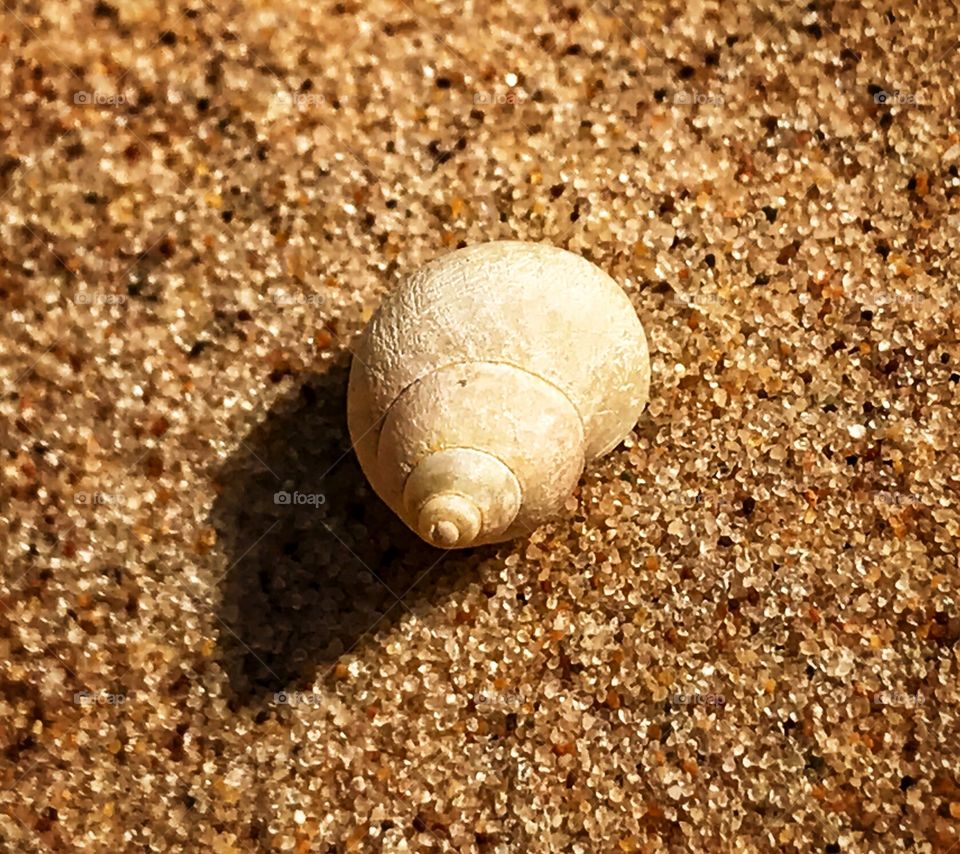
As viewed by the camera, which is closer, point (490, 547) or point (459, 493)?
point (459, 493)

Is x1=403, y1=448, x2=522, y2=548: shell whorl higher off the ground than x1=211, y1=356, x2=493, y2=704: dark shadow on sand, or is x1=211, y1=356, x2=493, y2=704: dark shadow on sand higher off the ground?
x1=403, y1=448, x2=522, y2=548: shell whorl

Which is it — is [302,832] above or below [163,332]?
below

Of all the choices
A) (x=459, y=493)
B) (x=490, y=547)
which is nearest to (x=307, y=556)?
(x=490, y=547)

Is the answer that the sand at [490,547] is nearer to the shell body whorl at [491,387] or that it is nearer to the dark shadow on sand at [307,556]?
the dark shadow on sand at [307,556]

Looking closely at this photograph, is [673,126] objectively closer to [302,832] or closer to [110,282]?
[110,282]

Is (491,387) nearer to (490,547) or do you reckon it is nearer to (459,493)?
(459,493)

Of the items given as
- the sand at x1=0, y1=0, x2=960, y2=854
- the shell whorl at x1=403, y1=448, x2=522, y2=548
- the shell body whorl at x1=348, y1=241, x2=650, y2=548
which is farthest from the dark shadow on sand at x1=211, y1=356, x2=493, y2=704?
the shell whorl at x1=403, y1=448, x2=522, y2=548

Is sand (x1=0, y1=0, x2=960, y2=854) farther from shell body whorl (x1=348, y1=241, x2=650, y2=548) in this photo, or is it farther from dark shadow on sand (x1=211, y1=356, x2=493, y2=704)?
shell body whorl (x1=348, y1=241, x2=650, y2=548)

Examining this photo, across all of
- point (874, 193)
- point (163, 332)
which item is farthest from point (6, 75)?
point (874, 193)

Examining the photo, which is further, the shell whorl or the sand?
the sand
